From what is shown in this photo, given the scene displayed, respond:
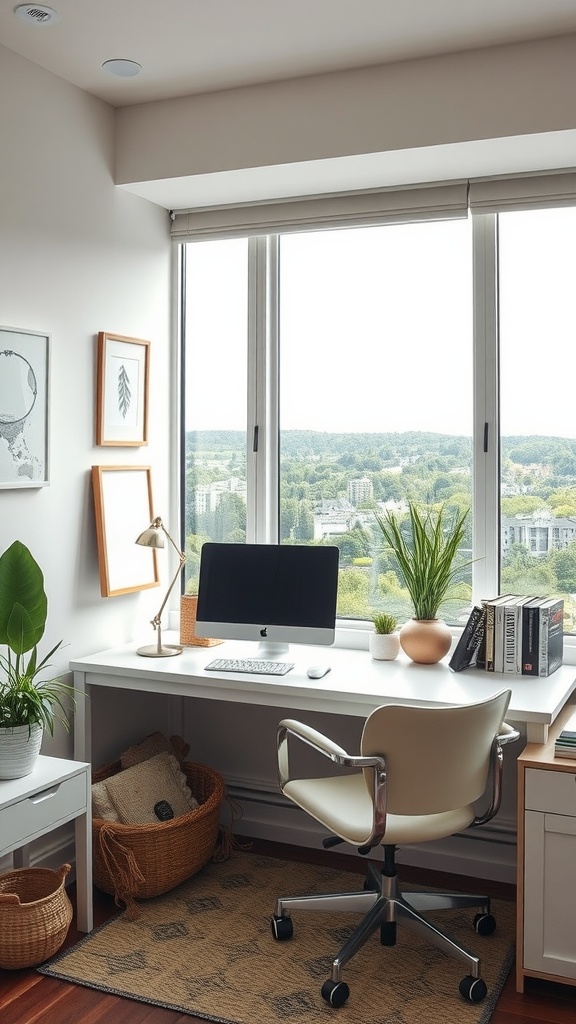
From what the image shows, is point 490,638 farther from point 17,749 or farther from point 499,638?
point 17,749

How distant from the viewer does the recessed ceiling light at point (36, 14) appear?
2.44 m

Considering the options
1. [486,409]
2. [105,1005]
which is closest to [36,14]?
[486,409]

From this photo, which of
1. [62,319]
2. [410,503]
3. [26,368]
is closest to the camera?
[26,368]

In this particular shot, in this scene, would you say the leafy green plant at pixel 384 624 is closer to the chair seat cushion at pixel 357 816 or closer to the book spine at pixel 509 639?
the book spine at pixel 509 639

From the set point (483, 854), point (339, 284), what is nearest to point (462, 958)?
point (483, 854)

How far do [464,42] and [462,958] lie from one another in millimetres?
2553

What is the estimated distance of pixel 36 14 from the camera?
248cm

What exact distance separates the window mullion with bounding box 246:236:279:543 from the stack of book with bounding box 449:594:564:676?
953mm

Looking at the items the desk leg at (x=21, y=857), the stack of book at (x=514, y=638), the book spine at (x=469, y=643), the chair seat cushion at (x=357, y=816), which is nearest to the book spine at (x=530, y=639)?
the stack of book at (x=514, y=638)

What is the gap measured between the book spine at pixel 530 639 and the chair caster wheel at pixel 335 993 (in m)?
1.05

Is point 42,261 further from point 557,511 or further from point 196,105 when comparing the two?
point 557,511

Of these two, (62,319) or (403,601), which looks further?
(403,601)

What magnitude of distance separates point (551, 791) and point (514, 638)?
23.0 inches

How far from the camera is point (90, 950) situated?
101 inches
